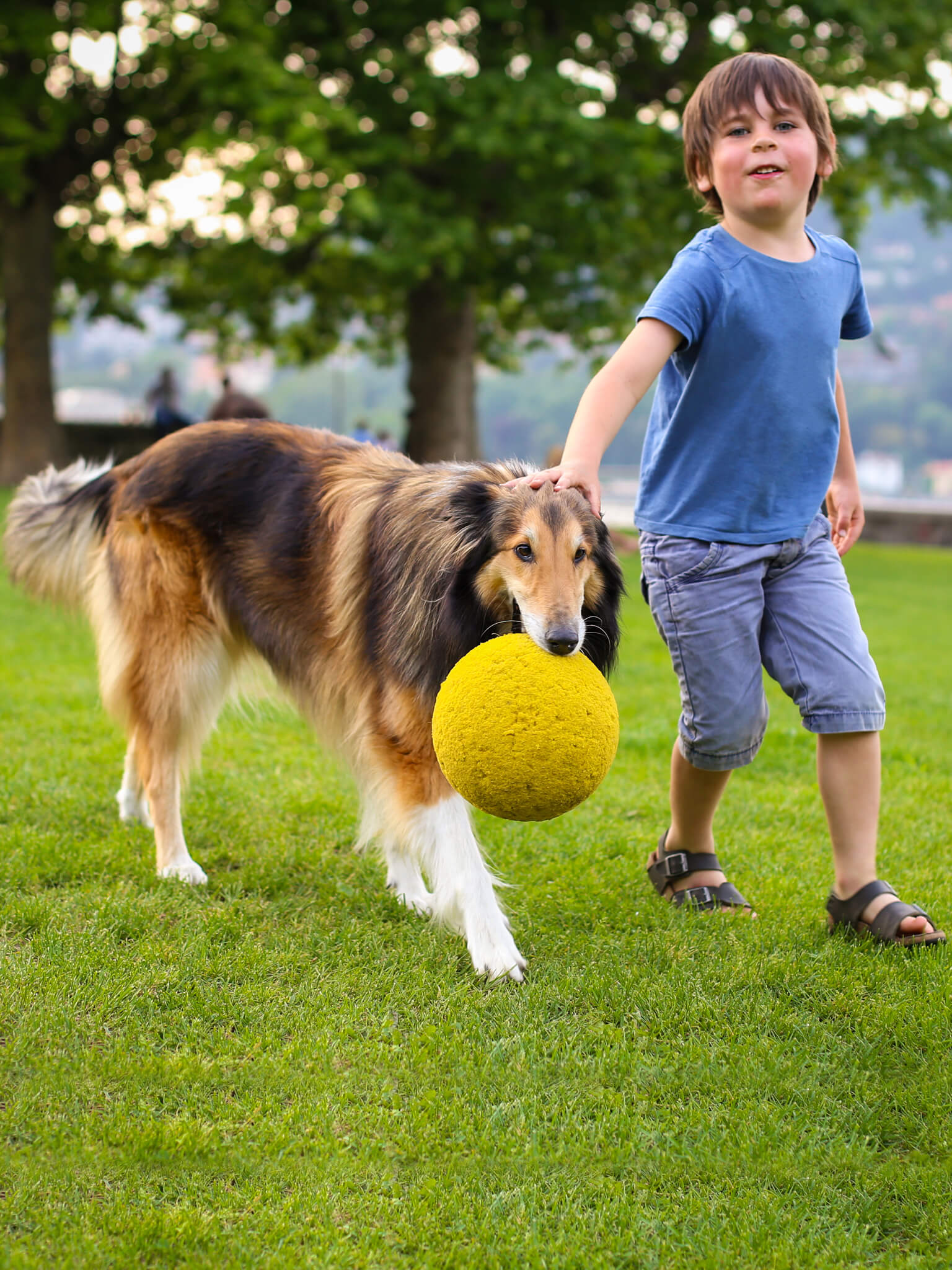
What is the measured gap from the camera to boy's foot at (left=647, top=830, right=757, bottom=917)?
3.98 m

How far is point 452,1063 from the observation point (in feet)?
9.70

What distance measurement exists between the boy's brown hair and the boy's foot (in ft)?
7.14

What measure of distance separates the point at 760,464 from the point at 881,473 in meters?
86.2

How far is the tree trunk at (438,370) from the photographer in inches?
758

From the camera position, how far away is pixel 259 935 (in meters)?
3.74

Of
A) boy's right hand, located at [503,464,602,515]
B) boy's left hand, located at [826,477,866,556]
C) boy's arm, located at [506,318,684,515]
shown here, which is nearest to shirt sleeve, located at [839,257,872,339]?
boy's left hand, located at [826,477,866,556]

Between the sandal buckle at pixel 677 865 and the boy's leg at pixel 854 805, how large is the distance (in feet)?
1.83

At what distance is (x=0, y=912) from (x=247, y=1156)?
1.56 metres

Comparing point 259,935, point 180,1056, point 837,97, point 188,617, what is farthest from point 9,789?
point 837,97

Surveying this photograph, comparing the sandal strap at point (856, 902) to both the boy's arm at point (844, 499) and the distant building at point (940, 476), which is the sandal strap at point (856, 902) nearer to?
the boy's arm at point (844, 499)

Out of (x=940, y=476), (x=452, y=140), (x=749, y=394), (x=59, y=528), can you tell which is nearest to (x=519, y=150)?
(x=452, y=140)

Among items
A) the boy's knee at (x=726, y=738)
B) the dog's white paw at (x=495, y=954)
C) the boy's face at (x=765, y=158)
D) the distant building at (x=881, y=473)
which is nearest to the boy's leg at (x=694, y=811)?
the boy's knee at (x=726, y=738)

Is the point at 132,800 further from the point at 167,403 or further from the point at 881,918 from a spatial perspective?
the point at 167,403

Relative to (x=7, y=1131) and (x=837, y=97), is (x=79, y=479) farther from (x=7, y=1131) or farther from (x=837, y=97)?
(x=837, y=97)
